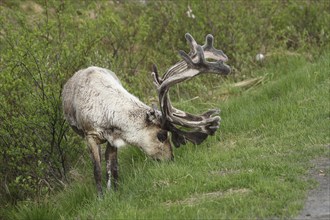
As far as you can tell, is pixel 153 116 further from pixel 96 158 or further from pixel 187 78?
pixel 96 158

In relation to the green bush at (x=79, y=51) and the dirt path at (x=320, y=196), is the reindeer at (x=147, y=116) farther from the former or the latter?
the green bush at (x=79, y=51)

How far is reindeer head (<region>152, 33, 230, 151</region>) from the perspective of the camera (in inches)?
310

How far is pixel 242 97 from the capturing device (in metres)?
11.5

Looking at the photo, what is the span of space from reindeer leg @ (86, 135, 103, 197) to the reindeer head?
32.5 inches

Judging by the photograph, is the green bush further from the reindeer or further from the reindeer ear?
the reindeer ear

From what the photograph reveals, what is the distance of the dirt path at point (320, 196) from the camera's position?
6.43 metres

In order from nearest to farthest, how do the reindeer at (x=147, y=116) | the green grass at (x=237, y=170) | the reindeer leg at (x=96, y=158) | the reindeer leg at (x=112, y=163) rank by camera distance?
the green grass at (x=237, y=170) → the reindeer at (x=147, y=116) → the reindeer leg at (x=96, y=158) → the reindeer leg at (x=112, y=163)

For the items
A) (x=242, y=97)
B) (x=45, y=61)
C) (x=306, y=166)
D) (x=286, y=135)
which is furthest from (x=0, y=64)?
(x=306, y=166)

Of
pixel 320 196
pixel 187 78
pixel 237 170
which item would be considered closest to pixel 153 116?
pixel 187 78

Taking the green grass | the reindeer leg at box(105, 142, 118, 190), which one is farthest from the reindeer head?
the reindeer leg at box(105, 142, 118, 190)

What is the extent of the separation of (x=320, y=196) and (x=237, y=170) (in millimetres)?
1387

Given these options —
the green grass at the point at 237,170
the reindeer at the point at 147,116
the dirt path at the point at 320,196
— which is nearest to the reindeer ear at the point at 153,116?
the reindeer at the point at 147,116

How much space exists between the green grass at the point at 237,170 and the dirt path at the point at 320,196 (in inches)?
3.7

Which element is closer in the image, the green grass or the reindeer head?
the green grass
